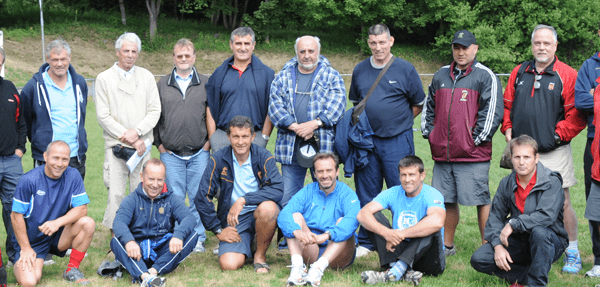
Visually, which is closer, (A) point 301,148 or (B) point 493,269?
(B) point 493,269

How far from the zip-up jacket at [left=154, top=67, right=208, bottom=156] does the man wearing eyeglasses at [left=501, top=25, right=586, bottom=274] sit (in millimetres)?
3155

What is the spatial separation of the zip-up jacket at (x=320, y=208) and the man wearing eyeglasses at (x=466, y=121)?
1.08 meters

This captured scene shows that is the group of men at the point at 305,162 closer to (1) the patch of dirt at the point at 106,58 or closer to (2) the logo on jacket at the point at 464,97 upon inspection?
(2) the logo on jacket at the point at 464,97

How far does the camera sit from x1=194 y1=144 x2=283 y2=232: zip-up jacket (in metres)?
5.09

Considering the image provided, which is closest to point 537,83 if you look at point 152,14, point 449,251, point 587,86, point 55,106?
point 587,86

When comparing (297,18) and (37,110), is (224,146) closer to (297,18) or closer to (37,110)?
(37,110)

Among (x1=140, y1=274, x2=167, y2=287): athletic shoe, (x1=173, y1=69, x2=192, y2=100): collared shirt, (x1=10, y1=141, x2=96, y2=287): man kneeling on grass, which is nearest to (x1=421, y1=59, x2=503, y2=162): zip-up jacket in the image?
(x1=173, y1=69, x2=192, y2=100): collared shirt

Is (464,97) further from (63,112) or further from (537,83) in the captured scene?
(63,112)

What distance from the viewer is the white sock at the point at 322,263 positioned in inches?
180

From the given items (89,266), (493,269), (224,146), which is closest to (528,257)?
(493,269)

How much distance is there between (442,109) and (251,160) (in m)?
1.90

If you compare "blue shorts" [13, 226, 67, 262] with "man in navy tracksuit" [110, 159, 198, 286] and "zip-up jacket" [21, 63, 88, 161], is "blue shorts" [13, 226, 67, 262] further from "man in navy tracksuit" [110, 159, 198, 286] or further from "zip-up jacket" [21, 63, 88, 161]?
"zip-up jacket" [21, 63, 88, 161]

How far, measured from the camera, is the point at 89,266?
5.21 meters

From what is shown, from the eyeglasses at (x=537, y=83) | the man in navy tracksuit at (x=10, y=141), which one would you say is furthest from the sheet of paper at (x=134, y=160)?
the eyeglasses at (x=537, y=83)
